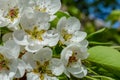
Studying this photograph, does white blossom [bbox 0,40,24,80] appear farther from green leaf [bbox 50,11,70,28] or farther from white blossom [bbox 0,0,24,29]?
green leaf [bbox 50,11,70,28]

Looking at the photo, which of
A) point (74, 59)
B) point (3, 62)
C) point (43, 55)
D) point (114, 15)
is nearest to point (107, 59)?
point (74, 59)

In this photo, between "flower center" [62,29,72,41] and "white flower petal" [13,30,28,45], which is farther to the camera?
"flower center" [62,29,72,41]

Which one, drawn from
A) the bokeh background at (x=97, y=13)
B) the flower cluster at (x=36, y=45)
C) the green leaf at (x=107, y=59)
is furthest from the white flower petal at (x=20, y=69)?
the bokeh background at (x=97, y=13)

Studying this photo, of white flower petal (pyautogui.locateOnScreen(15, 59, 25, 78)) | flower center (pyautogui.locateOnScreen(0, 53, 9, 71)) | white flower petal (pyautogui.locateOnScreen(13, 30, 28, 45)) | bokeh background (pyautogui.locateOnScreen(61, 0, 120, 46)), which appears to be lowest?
bokeh background (pyautogui.locateOnScreen(61, 0, 120, 46))

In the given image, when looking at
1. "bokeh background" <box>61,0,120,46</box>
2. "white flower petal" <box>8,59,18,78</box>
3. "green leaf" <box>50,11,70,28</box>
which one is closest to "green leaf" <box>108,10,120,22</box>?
"bokeh background" <box>61,0,120,46</box>

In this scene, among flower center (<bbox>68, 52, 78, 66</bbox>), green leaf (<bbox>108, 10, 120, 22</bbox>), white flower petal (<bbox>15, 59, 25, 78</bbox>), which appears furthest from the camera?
green leaf (<bbox>108, 10, 120, 22</bbox>)

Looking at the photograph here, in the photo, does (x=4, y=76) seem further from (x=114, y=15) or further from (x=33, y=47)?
(x=114, y=15)

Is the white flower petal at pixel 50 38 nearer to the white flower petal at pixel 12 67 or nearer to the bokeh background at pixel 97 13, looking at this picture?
the white flower petal at pixel 12 67

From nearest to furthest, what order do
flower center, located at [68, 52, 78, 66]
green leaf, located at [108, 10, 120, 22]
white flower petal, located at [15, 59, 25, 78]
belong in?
1. white flower petal, located at [15, 59, 25, 78]
2. flower center, located at [68, 52, 78, 66]
3. green leaf, located at [108, 10, 120, 22]
